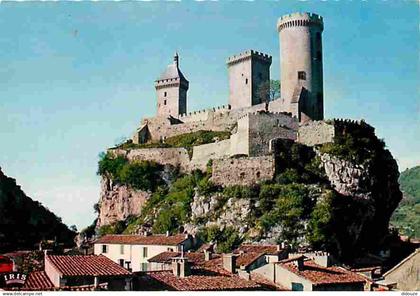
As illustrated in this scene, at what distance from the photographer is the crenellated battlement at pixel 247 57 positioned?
140 ft

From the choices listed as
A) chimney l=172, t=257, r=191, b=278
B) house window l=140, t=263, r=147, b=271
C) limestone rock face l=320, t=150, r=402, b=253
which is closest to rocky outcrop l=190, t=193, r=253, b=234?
limestone rock face l=320, t=150, r=402, b=253

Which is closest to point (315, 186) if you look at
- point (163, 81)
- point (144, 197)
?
point (144, 197)

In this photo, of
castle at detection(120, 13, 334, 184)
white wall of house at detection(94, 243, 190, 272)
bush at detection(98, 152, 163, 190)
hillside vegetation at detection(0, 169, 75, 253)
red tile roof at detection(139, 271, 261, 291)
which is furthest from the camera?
hillside vegetation at detection(0, 169, 75, 253)

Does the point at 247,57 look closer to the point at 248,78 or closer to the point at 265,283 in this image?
the point at 248,78

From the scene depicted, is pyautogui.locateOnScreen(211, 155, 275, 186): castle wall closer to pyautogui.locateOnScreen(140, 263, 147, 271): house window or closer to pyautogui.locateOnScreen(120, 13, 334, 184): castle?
pyautogui.locateOnScreen(120, 13, 334, 184): castle

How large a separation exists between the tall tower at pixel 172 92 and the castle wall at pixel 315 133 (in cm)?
1453

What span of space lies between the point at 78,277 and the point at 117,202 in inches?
992

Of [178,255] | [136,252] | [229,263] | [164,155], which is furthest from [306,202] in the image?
[229,263]

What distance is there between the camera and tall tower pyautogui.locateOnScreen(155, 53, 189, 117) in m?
48.1

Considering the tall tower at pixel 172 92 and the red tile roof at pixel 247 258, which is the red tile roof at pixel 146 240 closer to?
the red tile roof at pixel 247 258

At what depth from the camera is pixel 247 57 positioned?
42656 mm

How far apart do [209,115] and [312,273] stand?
24.8m

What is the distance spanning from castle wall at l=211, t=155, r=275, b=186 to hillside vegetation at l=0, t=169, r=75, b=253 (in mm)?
11841

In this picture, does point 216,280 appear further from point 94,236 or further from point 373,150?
point 94,236
